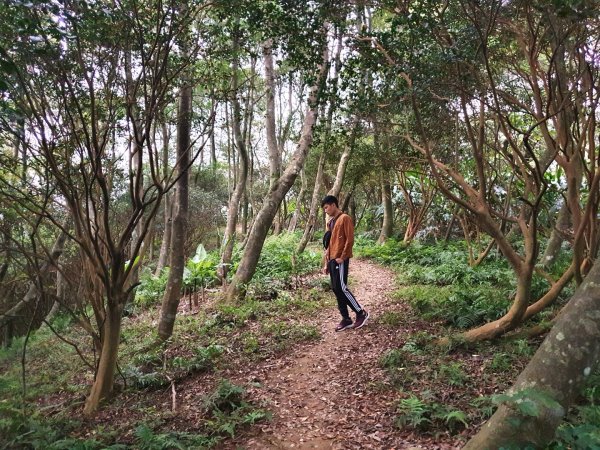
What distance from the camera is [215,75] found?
647 cm

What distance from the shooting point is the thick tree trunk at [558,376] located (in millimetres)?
2791

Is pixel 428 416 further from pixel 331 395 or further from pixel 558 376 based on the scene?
pixel 558 376

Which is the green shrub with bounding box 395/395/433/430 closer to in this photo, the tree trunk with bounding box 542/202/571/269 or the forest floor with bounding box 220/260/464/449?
the forest floor with bounding box 220/260/464/449

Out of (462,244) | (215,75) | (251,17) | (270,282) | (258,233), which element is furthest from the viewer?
(462,244)

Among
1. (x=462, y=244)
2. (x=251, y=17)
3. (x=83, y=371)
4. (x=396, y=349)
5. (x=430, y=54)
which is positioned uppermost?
(x=251, y=17)

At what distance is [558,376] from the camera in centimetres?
282

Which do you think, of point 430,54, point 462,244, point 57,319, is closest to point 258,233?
point 430,54

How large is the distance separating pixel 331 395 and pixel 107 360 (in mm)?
2749

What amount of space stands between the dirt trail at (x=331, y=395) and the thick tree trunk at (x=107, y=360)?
1782 mm

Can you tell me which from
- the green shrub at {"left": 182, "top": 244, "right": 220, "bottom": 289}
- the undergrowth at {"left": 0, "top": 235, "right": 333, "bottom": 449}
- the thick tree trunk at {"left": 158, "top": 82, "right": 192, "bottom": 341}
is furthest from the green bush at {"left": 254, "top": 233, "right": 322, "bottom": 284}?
the thick tree trunk at {"left": 158, "top": 82, "right": 192, "bottom": 341}

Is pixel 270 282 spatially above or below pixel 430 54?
below

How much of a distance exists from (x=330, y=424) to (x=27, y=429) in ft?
10.9

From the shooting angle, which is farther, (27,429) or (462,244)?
(462,244)

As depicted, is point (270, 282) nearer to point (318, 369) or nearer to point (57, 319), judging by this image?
point (318, 369)
